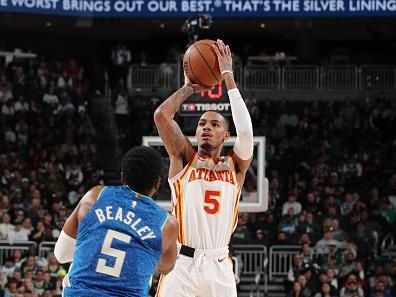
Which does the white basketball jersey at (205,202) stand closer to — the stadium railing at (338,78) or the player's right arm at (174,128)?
the player's right arm at (174,128)

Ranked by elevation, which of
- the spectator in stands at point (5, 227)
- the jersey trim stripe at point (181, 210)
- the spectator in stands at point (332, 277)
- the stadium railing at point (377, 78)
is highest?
the stadium railing at point (377, 78)

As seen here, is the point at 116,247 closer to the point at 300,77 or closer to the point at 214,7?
the point at 214,7

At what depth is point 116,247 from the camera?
225 inches

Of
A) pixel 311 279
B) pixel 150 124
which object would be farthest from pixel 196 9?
pixel 311 279

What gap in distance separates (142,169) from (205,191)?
2447 mm

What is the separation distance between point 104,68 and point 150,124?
17.9 ft

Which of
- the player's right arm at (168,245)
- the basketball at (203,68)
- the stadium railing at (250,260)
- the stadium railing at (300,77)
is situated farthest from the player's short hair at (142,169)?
the stadium railing at (300,77)

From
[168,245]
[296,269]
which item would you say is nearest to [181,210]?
[168,245]

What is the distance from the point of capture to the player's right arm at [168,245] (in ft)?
19.4

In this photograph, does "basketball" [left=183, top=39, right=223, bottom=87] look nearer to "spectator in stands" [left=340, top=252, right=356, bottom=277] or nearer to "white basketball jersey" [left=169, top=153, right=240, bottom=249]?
"white basketball jersey" [left=169, top=153, right=240, bottom=249]

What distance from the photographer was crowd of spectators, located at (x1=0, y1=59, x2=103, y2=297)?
16.5 metres

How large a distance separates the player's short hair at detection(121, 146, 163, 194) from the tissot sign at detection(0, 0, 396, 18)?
15.1 metres

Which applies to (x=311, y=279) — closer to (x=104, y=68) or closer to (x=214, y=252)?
(x=214, y=252)

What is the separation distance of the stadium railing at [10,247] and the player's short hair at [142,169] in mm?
11790
